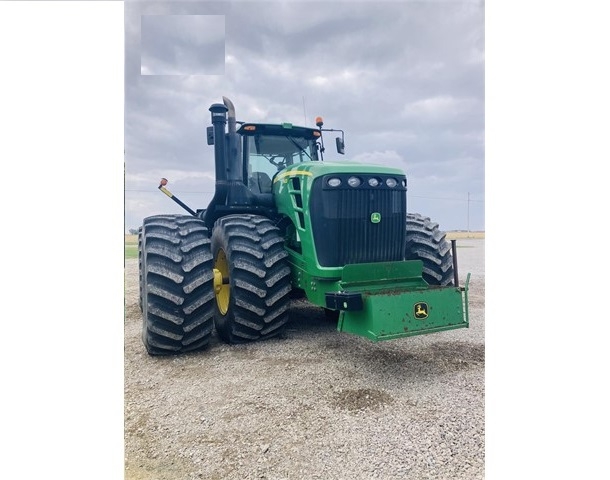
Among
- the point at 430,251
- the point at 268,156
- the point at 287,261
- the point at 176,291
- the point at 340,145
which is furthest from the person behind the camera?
the point at 340,145

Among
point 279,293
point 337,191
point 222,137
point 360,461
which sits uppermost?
point 222,137

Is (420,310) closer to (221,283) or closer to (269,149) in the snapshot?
(221,283)

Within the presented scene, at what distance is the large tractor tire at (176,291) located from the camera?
3.64 meters

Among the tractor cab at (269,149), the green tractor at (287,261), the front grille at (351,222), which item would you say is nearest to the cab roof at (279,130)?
the tractor cab at (269,149)

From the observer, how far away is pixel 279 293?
12.6ft

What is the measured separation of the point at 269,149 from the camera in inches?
184

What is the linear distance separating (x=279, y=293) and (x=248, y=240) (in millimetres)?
502

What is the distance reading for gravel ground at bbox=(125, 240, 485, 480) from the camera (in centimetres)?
227

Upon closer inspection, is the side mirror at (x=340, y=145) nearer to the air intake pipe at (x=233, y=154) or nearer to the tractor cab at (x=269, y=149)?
the tractor cab at (x=269, y=149)

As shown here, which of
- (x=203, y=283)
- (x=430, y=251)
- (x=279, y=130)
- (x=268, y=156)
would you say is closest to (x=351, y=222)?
(x=430, y=251)

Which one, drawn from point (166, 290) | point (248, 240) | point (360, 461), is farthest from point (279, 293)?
point (360, 461)

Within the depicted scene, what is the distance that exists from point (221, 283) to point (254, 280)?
469 mm

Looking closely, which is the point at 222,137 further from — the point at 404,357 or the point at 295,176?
the point at 404,357

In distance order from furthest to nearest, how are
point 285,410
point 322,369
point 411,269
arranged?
point 411,269
point 322,369
point 285,410
